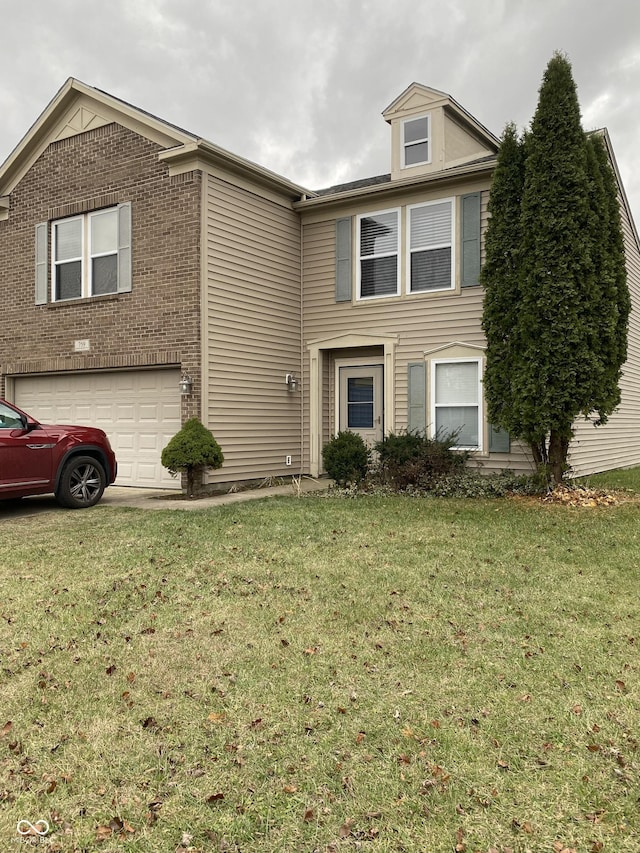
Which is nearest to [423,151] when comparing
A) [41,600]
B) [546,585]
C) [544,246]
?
[544,246]

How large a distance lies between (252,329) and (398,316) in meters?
2.68

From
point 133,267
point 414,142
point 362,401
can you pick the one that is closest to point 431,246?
point 414,142

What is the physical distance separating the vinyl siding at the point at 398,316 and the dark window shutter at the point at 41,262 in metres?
5.06

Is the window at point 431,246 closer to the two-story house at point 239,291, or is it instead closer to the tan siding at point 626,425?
the two-story house at point 239,291

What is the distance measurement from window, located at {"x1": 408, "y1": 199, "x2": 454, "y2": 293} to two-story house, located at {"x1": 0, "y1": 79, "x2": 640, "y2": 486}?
0.03 metres

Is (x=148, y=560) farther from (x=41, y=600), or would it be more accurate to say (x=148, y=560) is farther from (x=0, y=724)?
(x=0, y=724)

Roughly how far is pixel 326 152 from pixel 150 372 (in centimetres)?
1848

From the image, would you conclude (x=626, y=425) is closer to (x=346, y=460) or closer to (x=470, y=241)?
(x=470, y=241)

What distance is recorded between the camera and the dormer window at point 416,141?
1216cm

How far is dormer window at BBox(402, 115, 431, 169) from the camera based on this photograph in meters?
12.2

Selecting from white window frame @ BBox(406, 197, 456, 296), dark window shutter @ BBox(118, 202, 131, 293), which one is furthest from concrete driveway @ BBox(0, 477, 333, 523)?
white window frame @ BBox(406, 197, 456, 296)

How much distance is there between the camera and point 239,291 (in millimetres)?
11430

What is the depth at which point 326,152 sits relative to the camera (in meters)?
26.6

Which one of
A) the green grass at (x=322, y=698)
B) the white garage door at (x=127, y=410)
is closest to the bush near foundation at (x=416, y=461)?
the white garage door at (x=127, y=410)
